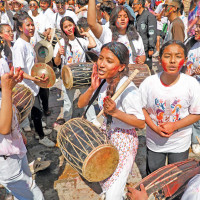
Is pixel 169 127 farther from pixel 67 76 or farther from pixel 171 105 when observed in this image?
pixel 67 76

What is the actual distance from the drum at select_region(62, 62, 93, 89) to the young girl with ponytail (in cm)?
145

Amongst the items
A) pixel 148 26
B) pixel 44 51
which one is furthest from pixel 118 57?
pixel 148 26

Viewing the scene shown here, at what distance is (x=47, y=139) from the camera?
12.9 feet

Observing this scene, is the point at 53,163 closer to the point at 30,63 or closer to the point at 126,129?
the point at 30,63

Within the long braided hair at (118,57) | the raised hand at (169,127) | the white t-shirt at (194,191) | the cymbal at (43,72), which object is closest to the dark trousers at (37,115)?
the cymbal at (43,72)

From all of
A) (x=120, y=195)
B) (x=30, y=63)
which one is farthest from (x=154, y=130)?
(x=30, y=63)

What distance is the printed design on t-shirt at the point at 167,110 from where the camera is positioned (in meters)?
2.22

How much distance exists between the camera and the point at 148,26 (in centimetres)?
538

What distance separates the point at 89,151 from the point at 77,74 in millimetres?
1947

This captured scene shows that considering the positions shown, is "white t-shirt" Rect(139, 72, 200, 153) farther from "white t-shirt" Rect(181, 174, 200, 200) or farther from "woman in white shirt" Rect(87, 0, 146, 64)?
"woman in white shirt" Rect(87, 0, 146, 64)

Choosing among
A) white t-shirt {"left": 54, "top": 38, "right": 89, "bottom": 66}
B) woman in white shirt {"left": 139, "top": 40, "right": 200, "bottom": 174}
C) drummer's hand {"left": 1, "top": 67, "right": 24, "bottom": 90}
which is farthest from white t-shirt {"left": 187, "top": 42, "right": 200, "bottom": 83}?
drummer's hand {"left": 1, "top": 67, "right": 24, "bottom": 90}

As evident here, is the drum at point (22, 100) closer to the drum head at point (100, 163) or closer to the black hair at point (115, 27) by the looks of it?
the drum head at point (100, 163)

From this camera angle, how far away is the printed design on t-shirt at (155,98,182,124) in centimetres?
222

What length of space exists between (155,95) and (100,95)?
0.56 meters
